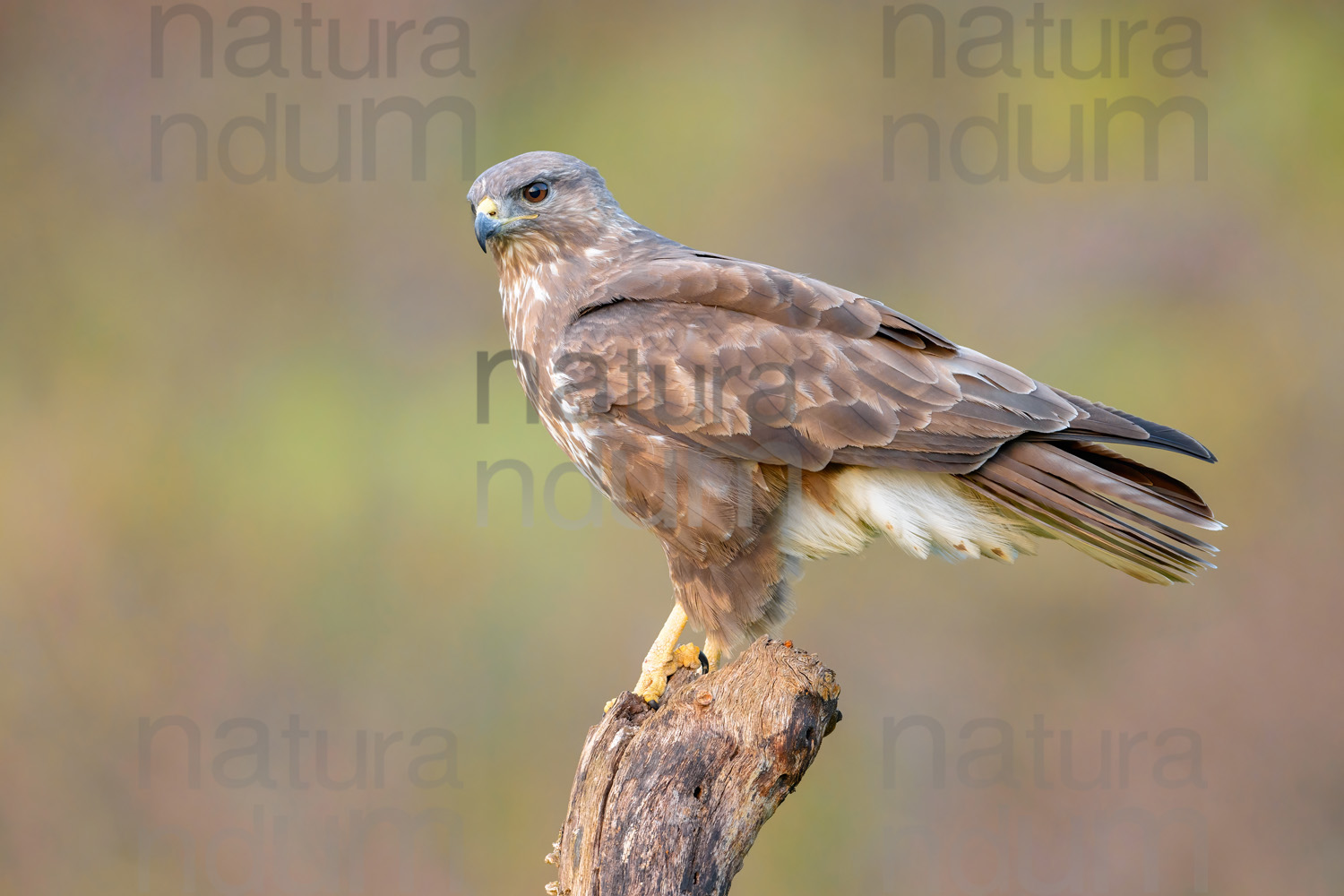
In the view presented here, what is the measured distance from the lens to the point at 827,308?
3.25 meters

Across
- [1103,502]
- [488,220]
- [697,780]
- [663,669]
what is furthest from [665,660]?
[488,220]

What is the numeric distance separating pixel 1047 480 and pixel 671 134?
4.71 m

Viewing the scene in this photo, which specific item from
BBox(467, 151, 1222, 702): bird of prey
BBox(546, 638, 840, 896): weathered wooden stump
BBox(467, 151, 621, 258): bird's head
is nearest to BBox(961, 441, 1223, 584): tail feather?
BBox(467, 151, 1222, 702): bird of prey

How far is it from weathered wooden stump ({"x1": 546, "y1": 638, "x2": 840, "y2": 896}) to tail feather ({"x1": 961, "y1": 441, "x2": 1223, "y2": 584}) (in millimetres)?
744

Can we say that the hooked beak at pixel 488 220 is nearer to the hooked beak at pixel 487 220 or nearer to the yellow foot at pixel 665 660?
the hooked beak at pixel 487 220

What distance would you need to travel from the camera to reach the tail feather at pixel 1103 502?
9.29 ft

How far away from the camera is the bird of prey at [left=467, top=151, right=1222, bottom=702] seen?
9.75 ft

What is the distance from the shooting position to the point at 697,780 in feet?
9.12

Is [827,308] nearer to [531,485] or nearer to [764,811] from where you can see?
[764,811]

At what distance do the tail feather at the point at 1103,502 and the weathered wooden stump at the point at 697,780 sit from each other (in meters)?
0.74

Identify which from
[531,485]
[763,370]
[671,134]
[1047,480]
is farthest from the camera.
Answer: [671,134]

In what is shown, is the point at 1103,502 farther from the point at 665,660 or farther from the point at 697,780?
the point at 665,660

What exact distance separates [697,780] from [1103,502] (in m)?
1.31

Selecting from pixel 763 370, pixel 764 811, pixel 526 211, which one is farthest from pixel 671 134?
pixel 764 811
